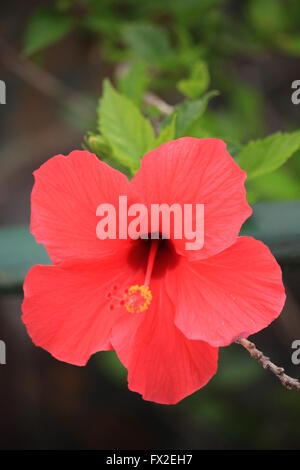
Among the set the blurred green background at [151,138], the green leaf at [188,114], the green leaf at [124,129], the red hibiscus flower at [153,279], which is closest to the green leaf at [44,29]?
the blurred green background at [151,138]

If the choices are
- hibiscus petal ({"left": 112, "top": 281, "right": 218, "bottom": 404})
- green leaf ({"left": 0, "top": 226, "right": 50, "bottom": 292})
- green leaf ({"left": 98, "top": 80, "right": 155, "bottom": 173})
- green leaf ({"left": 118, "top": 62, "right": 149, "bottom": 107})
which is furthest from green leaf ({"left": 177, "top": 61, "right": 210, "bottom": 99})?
hibiscus petal ({"left": 112, "top": 281, "right": 218, "bottom": 404})

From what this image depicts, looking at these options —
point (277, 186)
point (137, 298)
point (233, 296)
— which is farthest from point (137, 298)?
point (277, 186)

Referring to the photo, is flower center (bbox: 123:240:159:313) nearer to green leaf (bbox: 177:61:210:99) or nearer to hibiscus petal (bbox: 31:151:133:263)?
hibiscus petal (bbox: 31:151:133:263)

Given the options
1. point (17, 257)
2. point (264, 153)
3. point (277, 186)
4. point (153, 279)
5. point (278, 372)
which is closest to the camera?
point (278, 372)

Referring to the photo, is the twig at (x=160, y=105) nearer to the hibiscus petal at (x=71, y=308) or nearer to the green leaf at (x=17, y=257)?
the green leaf at (x=17, y=257)

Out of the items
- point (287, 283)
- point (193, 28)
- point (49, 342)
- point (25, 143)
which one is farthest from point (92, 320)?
point (25, 143)

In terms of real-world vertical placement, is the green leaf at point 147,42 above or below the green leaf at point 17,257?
above

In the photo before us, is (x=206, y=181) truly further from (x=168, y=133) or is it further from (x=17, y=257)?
(x=17, y=257)
